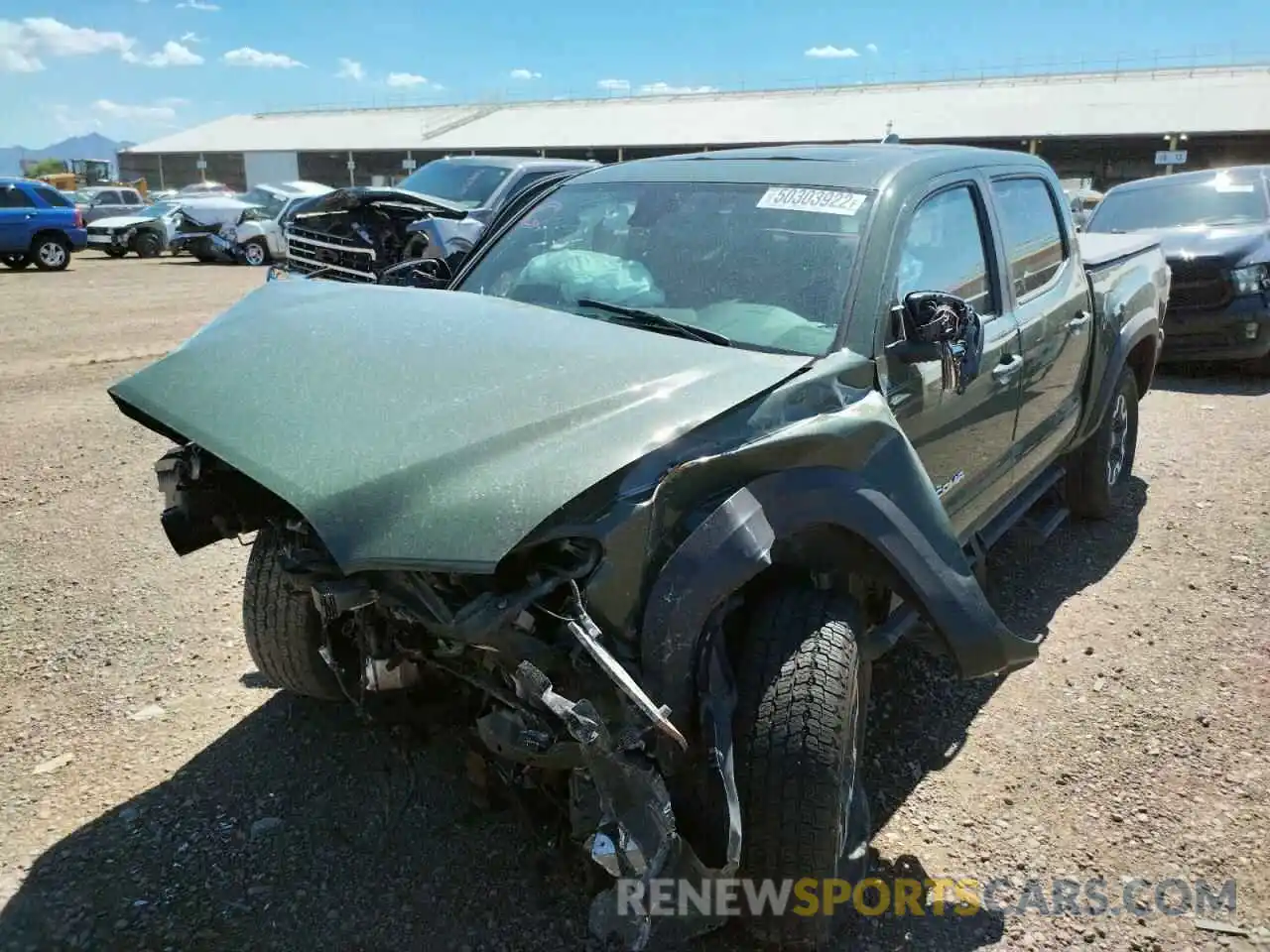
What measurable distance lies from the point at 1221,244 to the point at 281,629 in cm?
856

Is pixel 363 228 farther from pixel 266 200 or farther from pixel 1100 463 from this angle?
pixel 266 200

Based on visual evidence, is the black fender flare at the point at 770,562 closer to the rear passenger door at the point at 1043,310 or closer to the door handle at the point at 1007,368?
Answer: the door handle at the point at 1007,368

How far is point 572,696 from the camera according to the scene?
206 cm

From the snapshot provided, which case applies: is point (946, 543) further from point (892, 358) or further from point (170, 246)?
point (170, 246)

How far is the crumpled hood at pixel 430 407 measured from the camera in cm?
202

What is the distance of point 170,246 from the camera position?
920 inches

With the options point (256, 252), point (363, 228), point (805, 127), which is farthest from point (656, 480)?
point (805, 127)

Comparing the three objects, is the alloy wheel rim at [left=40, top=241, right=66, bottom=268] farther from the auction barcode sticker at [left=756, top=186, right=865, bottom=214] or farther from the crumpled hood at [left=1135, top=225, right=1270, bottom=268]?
the auction barcode sticker at [left=756, top=186, right=865, bottom=214]

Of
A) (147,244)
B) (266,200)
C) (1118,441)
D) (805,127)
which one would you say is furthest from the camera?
(805,127)

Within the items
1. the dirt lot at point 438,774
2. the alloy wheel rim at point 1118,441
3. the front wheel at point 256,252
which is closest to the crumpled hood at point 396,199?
the dirt lot at point 438,774

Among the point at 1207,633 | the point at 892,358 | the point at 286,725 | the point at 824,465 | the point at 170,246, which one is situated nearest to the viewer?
the point at 824,465

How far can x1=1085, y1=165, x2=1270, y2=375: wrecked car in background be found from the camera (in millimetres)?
8344

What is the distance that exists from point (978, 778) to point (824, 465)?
4.60 ft

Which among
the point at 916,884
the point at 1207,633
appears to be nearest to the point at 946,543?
the point at 916,884
